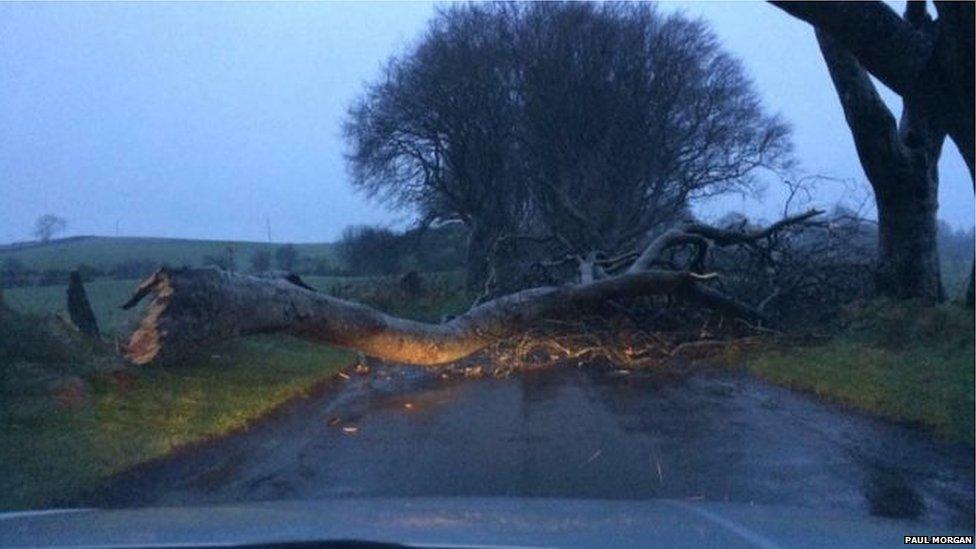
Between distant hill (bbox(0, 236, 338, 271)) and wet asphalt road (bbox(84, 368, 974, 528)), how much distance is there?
77.0 ft

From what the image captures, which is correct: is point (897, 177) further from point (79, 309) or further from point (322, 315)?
point (79, 309)

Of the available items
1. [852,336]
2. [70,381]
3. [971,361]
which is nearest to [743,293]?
[852,336]

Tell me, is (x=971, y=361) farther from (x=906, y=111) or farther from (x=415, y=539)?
(x=415, y=539)

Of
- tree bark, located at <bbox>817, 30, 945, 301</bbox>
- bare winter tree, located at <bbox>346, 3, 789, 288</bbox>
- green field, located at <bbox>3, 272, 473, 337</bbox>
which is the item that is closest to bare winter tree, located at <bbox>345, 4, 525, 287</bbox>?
bare winter tree, located at <bbox>346, 3, 789, 288</bbox>

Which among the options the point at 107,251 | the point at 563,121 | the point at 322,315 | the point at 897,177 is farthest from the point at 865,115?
the point at 107,251

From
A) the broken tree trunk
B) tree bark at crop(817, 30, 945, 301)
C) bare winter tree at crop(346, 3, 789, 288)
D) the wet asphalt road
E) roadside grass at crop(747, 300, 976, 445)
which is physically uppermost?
bare winter tree at crop(346, 3, 789, 288)

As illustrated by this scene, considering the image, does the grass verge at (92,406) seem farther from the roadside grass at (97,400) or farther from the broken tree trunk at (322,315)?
the broken tree trunk at (322,315)

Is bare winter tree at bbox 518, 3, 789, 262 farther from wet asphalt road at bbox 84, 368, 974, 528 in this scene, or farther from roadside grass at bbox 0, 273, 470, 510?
wet asphalt road at bbox 84, 368, 974, 528

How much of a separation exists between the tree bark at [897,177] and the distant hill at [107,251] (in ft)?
66.8

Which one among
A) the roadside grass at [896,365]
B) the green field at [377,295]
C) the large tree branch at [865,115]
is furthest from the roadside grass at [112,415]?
the green field at [377,295]

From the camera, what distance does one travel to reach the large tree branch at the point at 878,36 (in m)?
11.2

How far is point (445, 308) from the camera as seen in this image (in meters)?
30.4

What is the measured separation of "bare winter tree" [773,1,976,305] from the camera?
11266 mm

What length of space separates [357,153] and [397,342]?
89.8 feet
